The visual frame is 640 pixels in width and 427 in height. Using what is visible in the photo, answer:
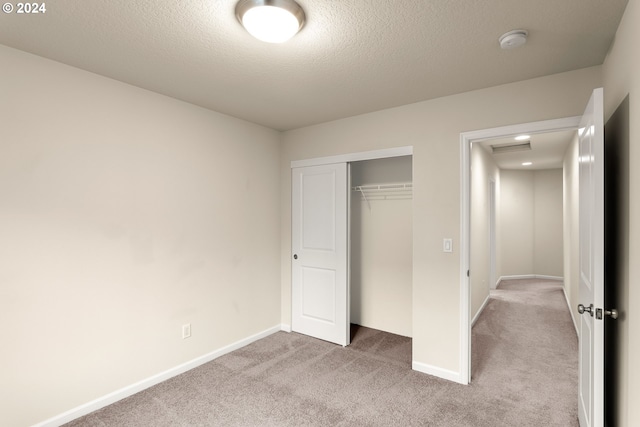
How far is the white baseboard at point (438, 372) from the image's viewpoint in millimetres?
2822

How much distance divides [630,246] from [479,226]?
11.6ft

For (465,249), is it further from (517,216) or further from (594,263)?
(517,216)

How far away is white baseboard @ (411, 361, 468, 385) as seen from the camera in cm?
282

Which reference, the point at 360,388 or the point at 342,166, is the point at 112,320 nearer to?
the point at 360,388

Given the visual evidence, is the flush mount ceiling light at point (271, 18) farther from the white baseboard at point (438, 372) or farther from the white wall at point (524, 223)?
the white wall at point (524, 223)

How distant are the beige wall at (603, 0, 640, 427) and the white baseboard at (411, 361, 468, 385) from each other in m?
1.16

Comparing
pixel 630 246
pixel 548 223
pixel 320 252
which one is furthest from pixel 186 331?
pixel 548 223

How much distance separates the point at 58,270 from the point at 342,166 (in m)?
2.57

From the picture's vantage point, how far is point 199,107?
3.19 m

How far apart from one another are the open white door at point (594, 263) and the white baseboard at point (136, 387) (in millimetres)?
2882

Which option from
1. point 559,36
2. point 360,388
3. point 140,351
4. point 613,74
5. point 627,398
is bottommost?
point 360,388

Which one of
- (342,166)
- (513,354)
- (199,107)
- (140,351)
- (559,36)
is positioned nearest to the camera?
(559,36)

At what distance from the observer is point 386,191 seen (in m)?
4.06

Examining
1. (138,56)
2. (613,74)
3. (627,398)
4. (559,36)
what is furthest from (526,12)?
(138,56)
